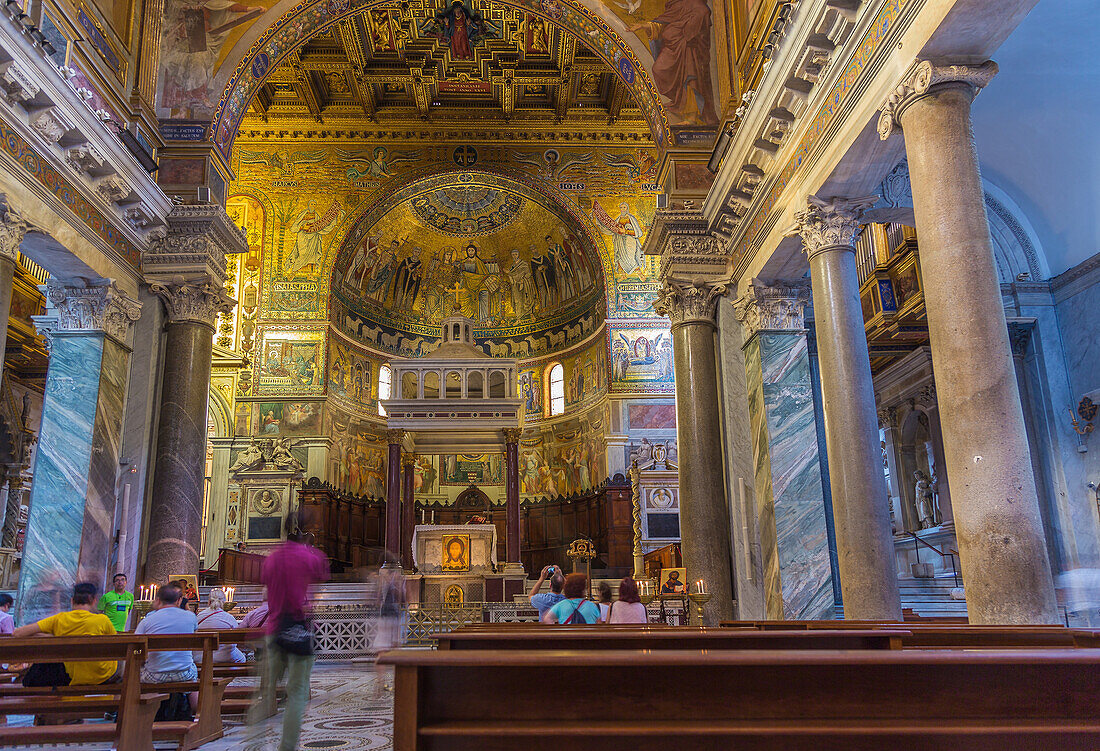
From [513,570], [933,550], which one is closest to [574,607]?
[513,570]

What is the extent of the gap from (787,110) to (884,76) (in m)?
2.37

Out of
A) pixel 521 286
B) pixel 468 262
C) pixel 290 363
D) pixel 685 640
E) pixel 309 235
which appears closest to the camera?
pixel 685 640

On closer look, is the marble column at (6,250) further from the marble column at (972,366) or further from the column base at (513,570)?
the column base at (513,570)

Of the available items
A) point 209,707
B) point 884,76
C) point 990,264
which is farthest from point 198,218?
point 990,264

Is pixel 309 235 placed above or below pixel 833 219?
above

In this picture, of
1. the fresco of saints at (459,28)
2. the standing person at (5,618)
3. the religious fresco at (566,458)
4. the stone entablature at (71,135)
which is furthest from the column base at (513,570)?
the fresco of saints at (459,28)

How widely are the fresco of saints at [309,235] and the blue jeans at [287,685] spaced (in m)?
18.9

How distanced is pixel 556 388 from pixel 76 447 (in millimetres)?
15702

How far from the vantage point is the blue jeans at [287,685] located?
4289mm

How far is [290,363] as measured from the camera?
21.7m

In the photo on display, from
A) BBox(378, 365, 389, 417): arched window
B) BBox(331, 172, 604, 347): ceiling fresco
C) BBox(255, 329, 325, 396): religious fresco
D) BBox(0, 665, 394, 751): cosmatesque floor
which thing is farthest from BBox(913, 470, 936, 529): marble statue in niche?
Answer: BBox(378, 365, 389, 417): arched window

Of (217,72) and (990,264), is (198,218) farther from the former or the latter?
(990,264)

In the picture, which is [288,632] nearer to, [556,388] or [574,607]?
[574,607]

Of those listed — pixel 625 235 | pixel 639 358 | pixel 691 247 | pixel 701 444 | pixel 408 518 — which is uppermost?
pixel 625 235
